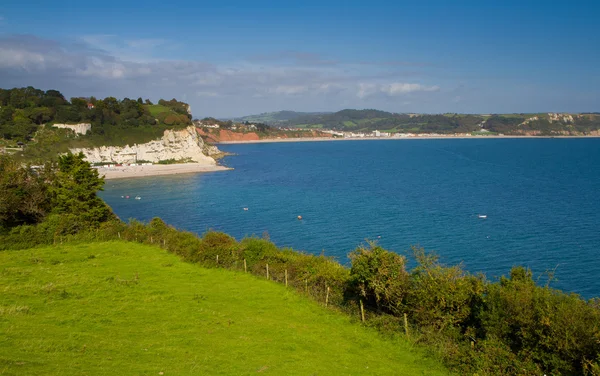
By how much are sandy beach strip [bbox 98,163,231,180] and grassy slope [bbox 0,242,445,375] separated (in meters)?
58.9

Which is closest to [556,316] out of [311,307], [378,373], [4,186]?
[378,373]

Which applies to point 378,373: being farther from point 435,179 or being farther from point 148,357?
point 435,179

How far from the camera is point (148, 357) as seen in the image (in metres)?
11.1

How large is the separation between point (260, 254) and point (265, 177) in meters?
55.1

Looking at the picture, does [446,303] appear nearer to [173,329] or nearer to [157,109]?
[173,329]

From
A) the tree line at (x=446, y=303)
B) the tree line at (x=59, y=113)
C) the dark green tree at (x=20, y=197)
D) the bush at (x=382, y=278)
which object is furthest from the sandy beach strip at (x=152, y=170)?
the bush at (x=382, y=278)

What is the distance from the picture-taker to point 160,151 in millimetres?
92188

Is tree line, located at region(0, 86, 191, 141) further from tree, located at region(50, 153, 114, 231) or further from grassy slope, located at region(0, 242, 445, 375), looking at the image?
grassy slope, located at region(0, 242, 445, 375)

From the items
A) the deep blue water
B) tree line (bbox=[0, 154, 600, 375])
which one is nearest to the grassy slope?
tree line (bbox=[0, 154, 600, 375])

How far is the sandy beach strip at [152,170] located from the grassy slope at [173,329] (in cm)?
5891

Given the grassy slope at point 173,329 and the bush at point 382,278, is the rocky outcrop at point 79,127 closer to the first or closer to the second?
the grassy slope at point 173,329

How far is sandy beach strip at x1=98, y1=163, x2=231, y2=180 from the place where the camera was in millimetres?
75688

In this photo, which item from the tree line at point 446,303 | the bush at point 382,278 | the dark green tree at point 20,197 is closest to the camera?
the tree line at point 446,303

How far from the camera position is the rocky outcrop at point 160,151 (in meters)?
84.4
